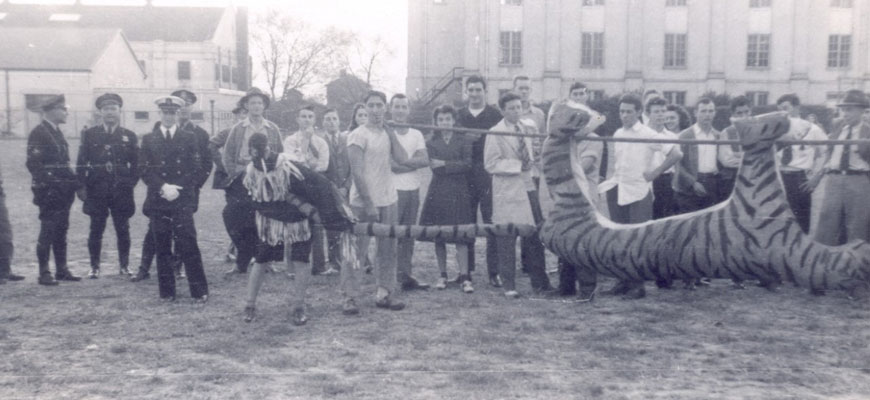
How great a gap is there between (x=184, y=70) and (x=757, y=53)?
964 inches

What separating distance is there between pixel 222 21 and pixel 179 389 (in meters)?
37.6

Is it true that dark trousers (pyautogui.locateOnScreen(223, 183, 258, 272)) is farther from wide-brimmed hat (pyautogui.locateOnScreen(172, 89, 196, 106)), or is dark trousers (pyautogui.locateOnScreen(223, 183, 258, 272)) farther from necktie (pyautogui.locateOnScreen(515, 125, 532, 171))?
necktie (pyautogui.locateOnScreen(515, 125, 532, 171))

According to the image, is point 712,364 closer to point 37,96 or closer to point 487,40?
point 487,40

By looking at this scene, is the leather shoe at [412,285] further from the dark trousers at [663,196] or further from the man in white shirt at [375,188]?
the dark trousers at [663,196]

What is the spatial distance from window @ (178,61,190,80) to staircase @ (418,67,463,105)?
10.9 m

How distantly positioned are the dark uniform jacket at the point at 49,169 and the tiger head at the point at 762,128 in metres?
7.37

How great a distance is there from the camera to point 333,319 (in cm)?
638

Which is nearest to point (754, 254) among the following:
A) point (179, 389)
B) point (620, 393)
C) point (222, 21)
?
point (620, 393)

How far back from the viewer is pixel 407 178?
7566 millimetres

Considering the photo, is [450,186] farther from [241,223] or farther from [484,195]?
[241,223]

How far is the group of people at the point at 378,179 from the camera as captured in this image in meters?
6.23

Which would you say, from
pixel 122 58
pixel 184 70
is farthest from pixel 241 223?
pixel 184 70

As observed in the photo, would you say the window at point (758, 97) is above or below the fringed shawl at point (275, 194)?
above

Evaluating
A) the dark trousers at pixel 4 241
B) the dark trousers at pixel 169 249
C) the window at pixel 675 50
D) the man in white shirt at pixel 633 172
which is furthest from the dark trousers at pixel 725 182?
the window at pixel 675 50
